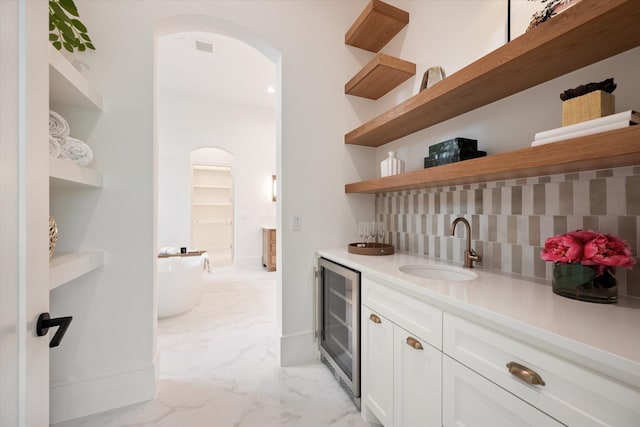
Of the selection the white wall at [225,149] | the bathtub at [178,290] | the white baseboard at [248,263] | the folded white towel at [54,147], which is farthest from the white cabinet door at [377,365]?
the white wall at [225,149]

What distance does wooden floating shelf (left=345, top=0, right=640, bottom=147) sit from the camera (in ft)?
2.61

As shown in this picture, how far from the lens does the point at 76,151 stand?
141cm

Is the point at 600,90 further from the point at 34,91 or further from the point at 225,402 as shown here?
the point at 225,402

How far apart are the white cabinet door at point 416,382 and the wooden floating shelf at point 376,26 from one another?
215cm

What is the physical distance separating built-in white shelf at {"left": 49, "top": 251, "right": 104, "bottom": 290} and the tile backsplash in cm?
202

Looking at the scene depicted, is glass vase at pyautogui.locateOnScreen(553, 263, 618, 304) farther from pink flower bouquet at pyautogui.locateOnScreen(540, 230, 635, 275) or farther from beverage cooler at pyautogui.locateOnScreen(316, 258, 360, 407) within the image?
beverage cooler at pyautogui.locateOnScreen(316, 258, 360, 407)

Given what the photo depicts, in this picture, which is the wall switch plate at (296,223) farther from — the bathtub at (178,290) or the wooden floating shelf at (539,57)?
the bathtub at (178,290)

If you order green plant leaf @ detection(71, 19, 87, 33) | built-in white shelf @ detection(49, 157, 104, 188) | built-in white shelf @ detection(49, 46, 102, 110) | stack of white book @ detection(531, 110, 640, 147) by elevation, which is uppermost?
green plant leaf @ detection(71, 19, 87, 33)

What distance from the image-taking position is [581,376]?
598 mm

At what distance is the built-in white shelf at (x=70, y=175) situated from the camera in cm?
110

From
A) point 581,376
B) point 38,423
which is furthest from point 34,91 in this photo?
point 581,376

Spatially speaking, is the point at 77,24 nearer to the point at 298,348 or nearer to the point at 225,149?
the point at 298,348

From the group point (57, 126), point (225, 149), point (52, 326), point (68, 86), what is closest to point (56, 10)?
A: point (68, 86)

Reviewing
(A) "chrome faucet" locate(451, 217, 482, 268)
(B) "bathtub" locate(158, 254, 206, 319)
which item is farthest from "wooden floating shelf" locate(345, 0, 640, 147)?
(B) "bathtub" locate(158, 254, 206, 319)
